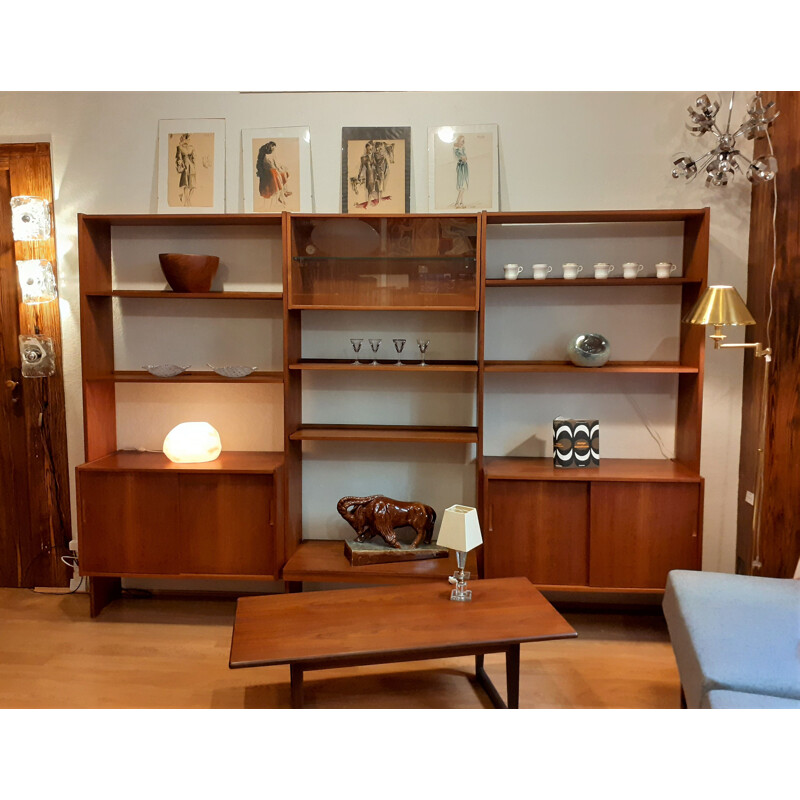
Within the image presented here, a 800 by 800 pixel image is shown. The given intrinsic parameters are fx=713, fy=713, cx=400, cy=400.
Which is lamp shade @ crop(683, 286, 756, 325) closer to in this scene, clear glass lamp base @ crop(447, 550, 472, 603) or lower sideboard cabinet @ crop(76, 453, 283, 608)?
clear glass lamp base @ crop(447, 550, 472, 603)

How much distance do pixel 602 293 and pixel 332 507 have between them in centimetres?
188

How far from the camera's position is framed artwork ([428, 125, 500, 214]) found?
3.73 meters

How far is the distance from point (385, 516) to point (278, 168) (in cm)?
193

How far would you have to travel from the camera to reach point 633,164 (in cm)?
369

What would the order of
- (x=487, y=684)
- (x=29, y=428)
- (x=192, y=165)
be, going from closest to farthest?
1. (x=487, y=684)
2. (x=192, y=165)
3. (x=29, y=428)

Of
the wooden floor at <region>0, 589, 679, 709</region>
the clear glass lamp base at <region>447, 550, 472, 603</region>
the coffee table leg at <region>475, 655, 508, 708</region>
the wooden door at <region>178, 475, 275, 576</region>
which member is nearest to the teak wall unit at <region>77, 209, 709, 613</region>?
the wooden door at <region>178, 475, 275, 576</region>

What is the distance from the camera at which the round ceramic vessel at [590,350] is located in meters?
3.58

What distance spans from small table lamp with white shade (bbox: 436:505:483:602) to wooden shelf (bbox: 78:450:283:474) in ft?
3.69

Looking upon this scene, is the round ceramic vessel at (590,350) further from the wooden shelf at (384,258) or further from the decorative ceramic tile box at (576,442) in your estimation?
the wooden shelf at (384,258)

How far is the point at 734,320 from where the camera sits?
9.98 feet

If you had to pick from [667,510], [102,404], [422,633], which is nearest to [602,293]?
[667,510]

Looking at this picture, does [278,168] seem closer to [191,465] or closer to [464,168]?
[464,168]

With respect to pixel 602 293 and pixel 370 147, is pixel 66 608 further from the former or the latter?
pixel 602 293

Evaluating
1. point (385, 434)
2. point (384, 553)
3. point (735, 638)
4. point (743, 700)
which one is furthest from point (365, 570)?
point (743, 700)
